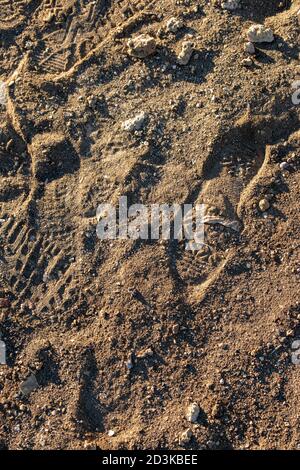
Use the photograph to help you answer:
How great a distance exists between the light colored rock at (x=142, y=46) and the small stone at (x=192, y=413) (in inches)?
101

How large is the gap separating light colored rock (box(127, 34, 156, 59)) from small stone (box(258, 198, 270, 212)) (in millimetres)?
1381

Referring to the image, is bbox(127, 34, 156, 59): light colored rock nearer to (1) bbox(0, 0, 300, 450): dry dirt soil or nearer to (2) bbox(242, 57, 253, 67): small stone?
(1) bbox(0, 0, 300, 450): dry dirt soil

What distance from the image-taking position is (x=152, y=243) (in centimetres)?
383

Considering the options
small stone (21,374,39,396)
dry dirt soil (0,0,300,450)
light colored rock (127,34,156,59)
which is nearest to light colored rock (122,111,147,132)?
dry dirt soil (0,0,300,450)

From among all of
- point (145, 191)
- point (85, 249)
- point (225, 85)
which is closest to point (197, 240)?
point (145, 191)

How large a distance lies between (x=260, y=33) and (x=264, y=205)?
1.26 m

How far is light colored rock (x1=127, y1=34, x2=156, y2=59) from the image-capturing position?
154 inches

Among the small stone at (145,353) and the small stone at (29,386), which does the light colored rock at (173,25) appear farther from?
the small stone at (29,386)

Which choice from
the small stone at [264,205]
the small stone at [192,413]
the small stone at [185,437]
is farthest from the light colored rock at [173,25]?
the small stone at [185,437]

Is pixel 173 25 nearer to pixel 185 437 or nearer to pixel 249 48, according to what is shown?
pixel 249 48

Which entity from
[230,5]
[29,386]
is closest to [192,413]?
[29,386]

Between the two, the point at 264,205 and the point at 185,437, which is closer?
the point at 185,437

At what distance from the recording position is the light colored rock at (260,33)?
12.6 feet
